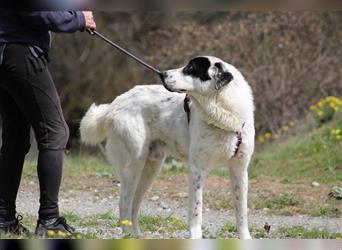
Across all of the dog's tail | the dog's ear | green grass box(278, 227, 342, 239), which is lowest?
green grass box(278, 227, 342, 239)

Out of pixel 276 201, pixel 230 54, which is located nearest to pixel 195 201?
pixel 276 201

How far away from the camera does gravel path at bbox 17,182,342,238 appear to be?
6.50 m

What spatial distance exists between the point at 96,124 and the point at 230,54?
8408 mm

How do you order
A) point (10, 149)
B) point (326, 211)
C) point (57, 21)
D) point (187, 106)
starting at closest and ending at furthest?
point (57, 21), point (10, 149), point (187, 106), point (326, 211)

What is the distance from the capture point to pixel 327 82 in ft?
46.3

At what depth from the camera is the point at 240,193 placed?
5.58 m

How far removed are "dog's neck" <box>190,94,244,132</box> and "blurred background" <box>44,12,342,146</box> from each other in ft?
27.6

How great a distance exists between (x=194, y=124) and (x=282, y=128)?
320 inches

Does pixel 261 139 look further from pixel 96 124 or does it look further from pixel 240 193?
pixel 240 193

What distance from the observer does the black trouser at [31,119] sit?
4543 millimetres

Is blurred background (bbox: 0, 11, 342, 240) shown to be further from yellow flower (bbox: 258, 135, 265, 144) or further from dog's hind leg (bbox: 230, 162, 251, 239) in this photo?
dog's hind leg (bbox: 230, 162, 251, 239)

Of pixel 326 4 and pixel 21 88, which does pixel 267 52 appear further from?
pixel 326 4

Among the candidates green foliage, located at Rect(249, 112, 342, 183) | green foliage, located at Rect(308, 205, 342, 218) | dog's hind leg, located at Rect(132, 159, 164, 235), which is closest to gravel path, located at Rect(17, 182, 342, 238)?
green foliage, located at Rect(308, 205, 342, 218)

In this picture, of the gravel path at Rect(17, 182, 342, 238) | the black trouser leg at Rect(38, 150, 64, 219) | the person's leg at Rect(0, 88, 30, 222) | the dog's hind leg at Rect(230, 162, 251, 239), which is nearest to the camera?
the black trouser leg at Rect(38, 150, 64, 219)
